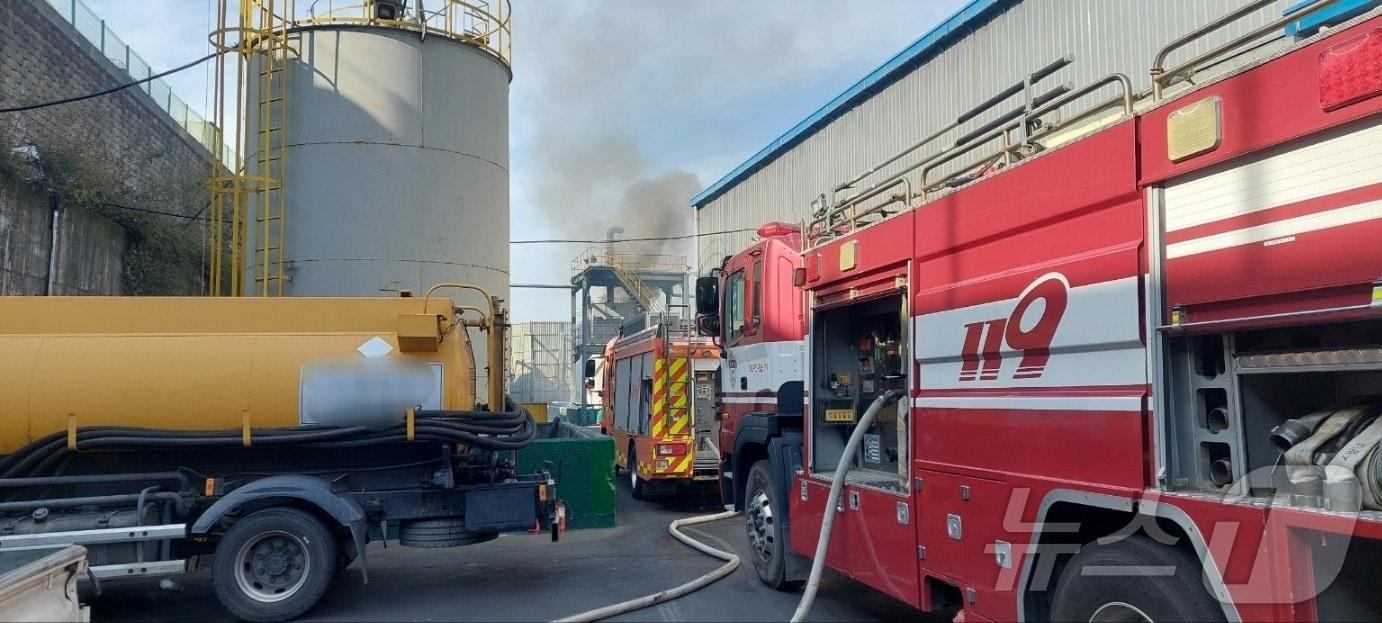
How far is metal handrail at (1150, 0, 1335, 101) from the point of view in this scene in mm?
3188

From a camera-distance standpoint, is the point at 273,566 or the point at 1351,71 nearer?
the point at 1351,71

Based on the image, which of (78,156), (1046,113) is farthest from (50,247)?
(1046,113)

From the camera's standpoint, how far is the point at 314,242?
41.7 ft

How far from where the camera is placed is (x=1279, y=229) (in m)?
3.11

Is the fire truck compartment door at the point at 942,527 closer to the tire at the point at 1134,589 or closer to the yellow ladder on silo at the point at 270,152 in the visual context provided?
the tire at the point at 1134,589

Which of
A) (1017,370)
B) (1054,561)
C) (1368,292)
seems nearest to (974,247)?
(1017,370)

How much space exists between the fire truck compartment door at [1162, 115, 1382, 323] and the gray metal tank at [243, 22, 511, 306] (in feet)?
35.4

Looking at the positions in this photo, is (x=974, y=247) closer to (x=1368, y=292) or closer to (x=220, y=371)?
(x=1368, y=292)

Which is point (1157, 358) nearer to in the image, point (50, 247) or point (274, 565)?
point (274, 565)

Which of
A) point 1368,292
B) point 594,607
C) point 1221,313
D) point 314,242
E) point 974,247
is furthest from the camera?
point 314,242

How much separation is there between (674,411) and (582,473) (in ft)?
6.52

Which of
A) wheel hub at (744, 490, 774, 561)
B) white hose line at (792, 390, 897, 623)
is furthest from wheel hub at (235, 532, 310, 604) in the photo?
white hose line at (792, 390, 897, 623)

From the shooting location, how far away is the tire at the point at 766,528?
23.1ft

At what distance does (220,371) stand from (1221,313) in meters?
6.53
